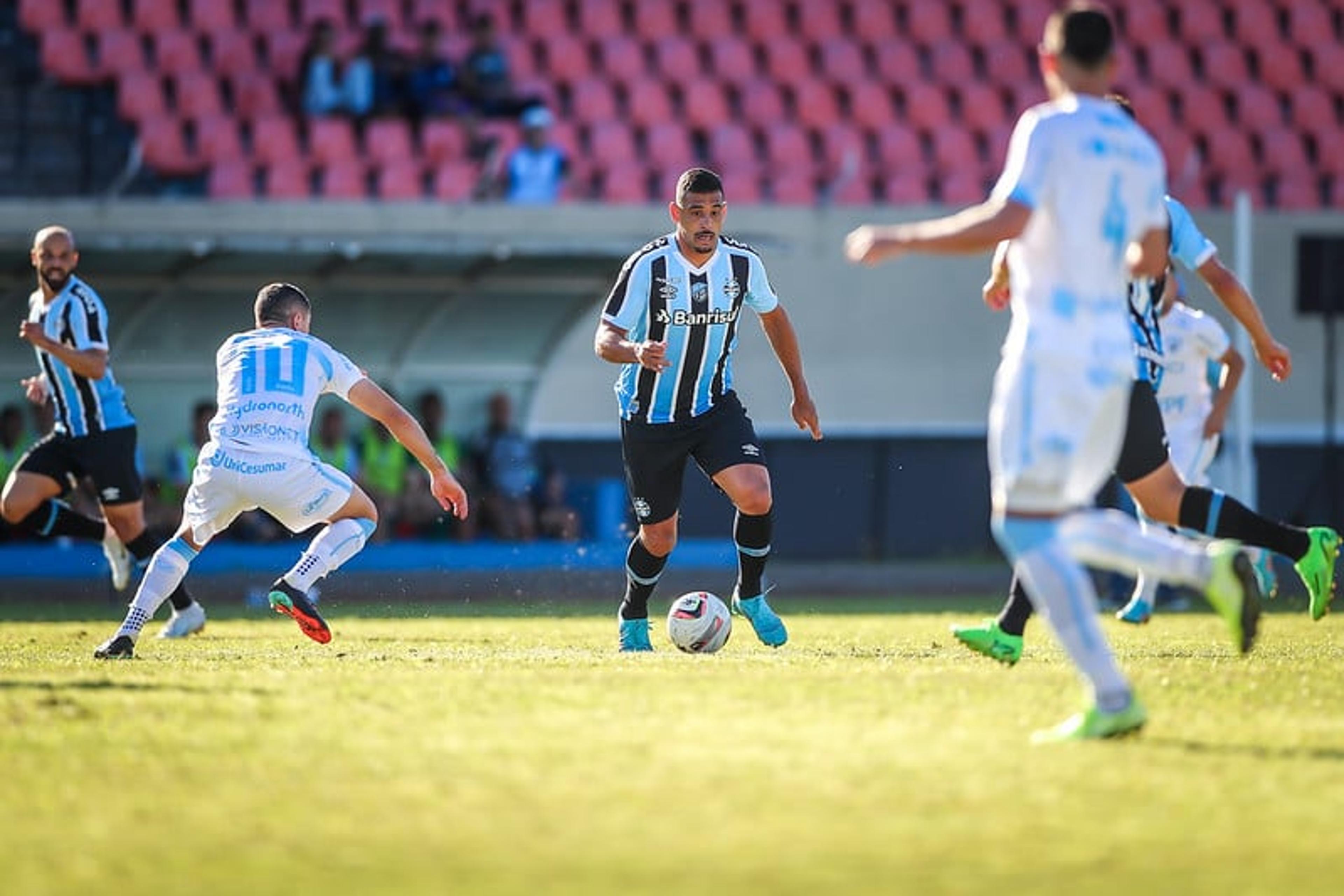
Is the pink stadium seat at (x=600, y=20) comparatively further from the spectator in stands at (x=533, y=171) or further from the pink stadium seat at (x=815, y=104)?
the spectator in stands at (x=533, y=171)

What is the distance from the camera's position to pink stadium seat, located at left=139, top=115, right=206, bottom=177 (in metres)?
20.6

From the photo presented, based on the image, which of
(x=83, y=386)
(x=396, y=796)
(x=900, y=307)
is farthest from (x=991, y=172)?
(x=396, y=796)

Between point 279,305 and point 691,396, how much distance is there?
203cm

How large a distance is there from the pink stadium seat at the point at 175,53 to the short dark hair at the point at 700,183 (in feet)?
39.0

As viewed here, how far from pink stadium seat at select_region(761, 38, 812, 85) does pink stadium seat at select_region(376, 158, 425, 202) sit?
14.4 feet

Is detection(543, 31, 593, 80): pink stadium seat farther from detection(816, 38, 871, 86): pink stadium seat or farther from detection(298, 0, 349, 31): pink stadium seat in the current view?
detection(816, 38, 871, 86): pink stadium seat

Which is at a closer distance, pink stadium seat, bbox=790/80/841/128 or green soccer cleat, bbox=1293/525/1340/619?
green soccer cleat, bbox=1293/525/1340/619

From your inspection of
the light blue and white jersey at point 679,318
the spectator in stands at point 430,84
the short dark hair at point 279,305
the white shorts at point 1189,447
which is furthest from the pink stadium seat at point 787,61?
the short dark hair at point 279,305

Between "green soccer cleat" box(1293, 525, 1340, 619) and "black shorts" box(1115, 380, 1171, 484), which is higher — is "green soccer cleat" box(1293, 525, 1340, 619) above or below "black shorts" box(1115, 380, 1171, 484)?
below

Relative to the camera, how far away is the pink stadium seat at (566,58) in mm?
22688

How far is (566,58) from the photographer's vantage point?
22.8 metres

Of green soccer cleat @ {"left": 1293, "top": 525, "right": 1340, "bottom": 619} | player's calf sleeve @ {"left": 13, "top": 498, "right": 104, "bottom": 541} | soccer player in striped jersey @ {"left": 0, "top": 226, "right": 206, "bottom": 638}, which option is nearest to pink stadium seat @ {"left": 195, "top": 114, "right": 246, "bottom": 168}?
player's calf sleeve @ {"left": 13, "top": 498, "right": 104, "bottom": 541}

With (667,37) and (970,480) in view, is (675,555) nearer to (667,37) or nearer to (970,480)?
(970,480)

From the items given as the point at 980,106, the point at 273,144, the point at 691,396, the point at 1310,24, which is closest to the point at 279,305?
the point at 691,396
